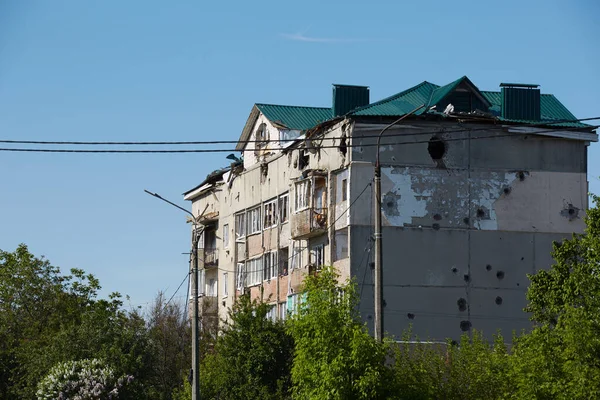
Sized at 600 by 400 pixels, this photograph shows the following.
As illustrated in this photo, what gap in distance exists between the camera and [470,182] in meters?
48.3

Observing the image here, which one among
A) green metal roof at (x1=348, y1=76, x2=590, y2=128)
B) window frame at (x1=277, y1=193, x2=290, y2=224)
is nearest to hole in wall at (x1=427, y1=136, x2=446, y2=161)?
green metal roof at (x1=348, y1=76, x2=590, y2=128)

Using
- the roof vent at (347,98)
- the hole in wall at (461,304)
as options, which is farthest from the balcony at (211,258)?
the hole in wall at (461,304)

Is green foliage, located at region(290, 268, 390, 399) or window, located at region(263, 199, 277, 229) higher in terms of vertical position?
window, located at region(263, 199, 277, 229)

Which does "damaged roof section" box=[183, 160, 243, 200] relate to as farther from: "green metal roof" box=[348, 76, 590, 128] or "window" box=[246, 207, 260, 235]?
"green metal roof" box=[348, 76, 590, 128]

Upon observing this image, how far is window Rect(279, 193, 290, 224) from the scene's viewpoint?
55719 mm

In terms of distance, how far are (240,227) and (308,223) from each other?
43.6 ft

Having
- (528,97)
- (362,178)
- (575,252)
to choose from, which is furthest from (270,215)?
(575,252)

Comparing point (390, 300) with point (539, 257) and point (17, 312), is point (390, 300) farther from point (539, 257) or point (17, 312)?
point (17, 312)

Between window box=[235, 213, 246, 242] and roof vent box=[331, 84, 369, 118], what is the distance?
1198 cm

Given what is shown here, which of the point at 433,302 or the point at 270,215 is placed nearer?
the point at 433,302

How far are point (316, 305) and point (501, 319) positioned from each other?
1978 centimetres

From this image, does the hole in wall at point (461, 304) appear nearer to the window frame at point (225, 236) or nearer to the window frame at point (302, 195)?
the window frame at point (302, 195)

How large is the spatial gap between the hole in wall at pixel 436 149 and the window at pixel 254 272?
569 inches

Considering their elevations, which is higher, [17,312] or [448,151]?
[448,151]
